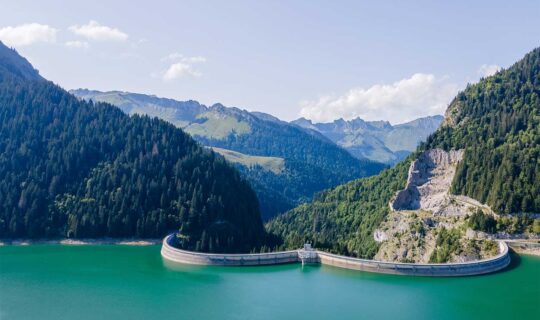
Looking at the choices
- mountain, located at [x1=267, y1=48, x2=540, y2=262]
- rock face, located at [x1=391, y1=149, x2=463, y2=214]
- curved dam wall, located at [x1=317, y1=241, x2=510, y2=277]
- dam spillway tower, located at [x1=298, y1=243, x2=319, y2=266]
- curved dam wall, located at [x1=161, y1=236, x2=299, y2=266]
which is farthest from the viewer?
rock face, located at [x1=391, y1=149, x2=463, y2=214]

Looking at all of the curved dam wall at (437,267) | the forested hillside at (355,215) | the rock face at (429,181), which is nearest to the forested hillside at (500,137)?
the rock face at (429,181)

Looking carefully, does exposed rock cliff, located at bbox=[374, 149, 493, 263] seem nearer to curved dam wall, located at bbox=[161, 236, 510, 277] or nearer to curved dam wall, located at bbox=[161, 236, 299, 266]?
curved dam wall, located at bbox=[161, 236, 510, 277]

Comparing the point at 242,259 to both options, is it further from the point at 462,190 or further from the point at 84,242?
the point at 462,190

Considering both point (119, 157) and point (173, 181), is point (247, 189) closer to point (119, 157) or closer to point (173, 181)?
point (173, 181)

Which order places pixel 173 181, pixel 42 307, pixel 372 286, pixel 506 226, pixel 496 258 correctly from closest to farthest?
1. pixel 42 307
2. pixel 372 286
3. pixel 496 258
4. pixel 506 226
5. pixel 173 181

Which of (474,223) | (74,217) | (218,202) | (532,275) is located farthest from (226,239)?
(532,275)

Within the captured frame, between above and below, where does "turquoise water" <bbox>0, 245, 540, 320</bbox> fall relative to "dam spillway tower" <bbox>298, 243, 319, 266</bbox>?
below

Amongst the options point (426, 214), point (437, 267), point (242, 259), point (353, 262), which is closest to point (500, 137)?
point (426, 214)

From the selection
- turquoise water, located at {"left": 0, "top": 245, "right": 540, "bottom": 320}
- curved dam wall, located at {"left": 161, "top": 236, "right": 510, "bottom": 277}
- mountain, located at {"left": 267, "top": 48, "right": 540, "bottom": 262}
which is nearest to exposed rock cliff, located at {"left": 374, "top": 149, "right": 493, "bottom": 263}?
mountain, located at {"left": 267, "top": 48, "right": 540, "bottom": 262}
